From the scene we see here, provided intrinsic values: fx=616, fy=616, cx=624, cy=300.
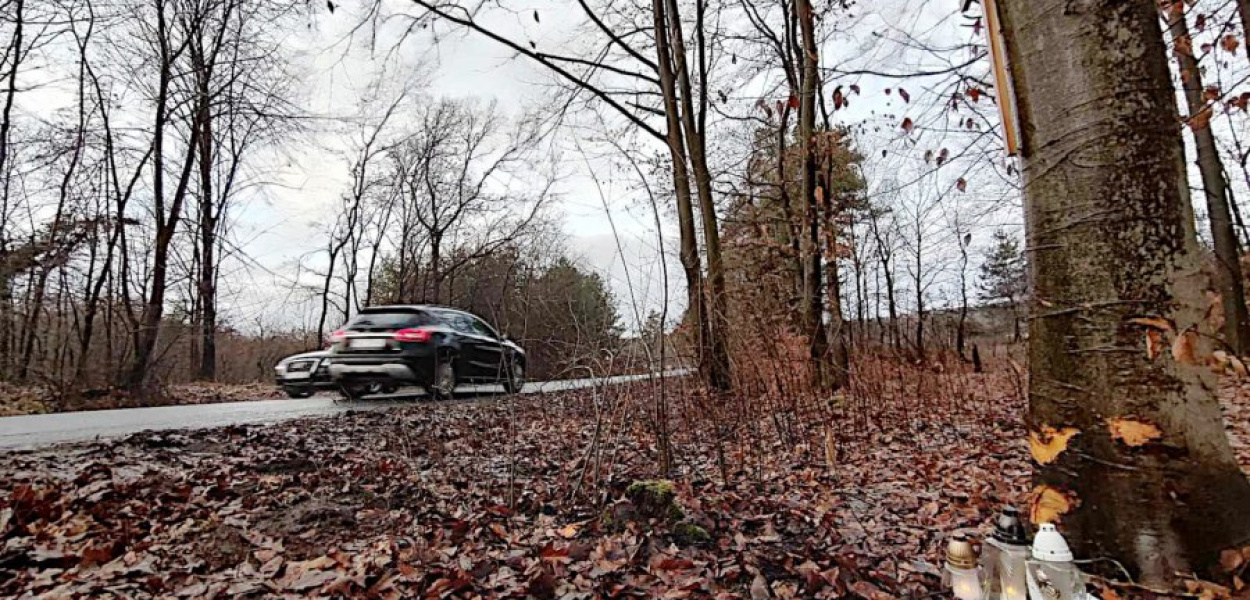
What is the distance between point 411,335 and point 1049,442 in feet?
24.9

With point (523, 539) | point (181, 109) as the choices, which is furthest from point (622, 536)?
point (181, 109)

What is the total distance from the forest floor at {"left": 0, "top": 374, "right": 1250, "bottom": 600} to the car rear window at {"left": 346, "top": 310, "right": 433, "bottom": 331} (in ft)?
10.7

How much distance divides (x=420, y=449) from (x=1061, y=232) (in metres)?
4.34

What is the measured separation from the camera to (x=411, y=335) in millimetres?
8219

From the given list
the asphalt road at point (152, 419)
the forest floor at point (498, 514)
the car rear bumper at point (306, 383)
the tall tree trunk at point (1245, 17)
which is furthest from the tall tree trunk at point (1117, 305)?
the car rear bumper at point (306, 383)

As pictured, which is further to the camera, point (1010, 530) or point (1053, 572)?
point (1010, 530)

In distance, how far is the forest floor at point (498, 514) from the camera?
2311 mm

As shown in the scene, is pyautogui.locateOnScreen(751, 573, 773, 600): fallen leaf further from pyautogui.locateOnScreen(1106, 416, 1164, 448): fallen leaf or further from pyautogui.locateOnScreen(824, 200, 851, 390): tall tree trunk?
pyautogui.locateOnScreen(824, 200, 851, 390): tall tree trunk

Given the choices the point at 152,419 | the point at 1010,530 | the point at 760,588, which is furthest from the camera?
the point at 152,419

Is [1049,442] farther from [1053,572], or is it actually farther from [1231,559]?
[1053,572]

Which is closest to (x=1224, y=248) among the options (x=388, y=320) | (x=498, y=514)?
(x=498, y=514)

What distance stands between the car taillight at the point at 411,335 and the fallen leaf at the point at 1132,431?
7.71 m

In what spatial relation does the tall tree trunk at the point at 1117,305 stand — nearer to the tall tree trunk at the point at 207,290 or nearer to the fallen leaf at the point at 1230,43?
the fallen leaf at the point at 1230,43

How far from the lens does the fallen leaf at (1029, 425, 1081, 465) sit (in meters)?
A: 1.83
